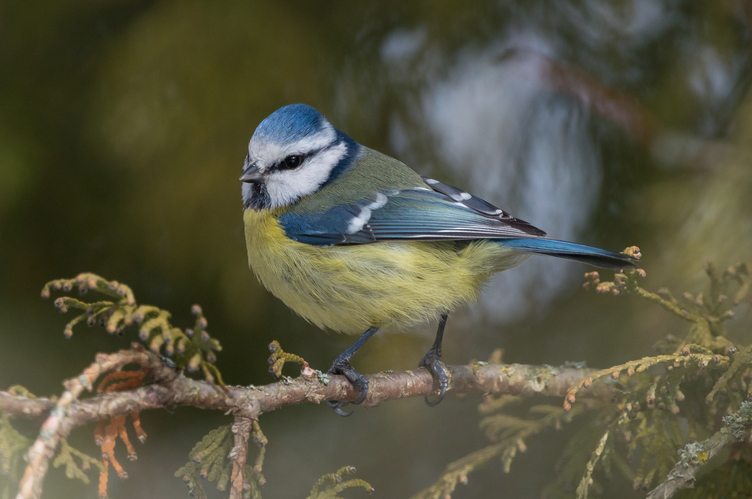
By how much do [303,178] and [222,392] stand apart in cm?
62

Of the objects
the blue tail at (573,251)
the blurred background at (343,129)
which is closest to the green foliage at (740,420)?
the blue tail at (573,251)

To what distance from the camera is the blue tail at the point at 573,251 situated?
2.84ft

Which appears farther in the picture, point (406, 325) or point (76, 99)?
point (76, 99)

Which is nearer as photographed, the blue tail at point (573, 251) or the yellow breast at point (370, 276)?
the blue tail at point (573, 251)

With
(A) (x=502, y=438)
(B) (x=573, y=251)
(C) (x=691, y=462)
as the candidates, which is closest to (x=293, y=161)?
(B) (x=573, y=251)

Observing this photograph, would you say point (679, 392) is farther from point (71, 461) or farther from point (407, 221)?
point (71, 461)

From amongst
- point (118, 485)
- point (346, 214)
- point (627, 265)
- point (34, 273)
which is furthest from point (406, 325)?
point (34, 273)

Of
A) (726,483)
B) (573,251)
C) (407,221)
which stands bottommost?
(726,483)

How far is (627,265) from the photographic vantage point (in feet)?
2.87

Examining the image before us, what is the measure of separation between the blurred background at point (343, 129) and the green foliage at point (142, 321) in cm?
66

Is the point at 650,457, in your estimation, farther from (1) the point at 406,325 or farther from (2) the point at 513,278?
(2) the point at 513,278

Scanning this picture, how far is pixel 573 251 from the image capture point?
932mm

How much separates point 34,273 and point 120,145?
0.31m

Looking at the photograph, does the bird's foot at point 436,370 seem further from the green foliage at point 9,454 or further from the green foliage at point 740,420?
the green foliage at point 9,454
